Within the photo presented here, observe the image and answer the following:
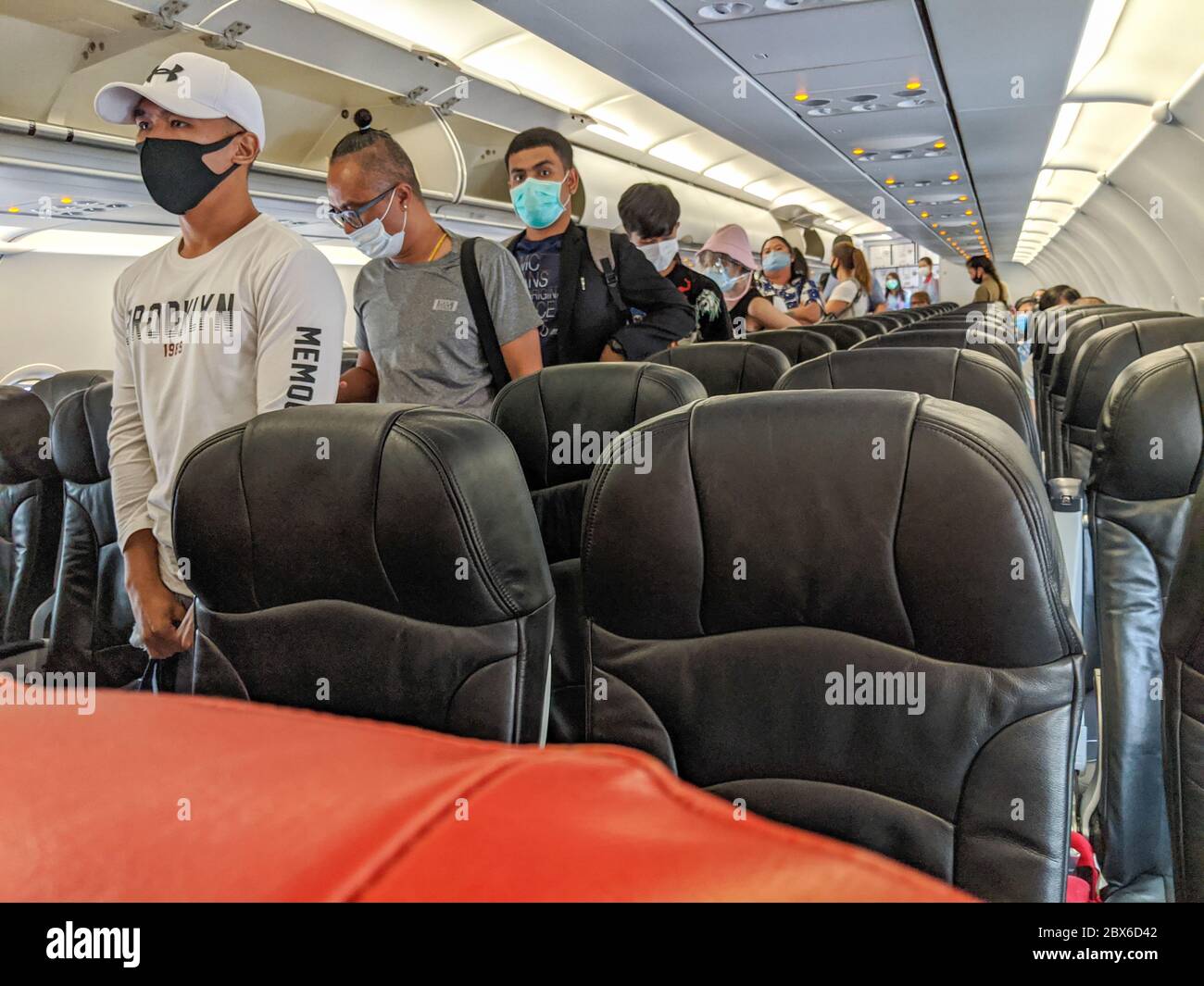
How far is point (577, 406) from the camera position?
2.45 metres

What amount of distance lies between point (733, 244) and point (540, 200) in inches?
105

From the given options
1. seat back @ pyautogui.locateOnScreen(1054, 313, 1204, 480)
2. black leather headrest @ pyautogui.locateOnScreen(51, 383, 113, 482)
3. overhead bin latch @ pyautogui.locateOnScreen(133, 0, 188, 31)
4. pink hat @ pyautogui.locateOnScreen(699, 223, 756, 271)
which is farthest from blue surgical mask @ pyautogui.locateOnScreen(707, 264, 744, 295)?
black leather headrest @ pyautogui.locateOnScreen(51, 383, 113, 482)

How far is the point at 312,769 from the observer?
46 cm

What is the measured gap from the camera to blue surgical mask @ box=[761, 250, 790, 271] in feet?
25.0

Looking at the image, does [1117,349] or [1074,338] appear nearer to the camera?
[1117,349]

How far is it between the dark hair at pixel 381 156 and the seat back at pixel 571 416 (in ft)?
2.66

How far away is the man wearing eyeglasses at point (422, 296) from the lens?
276cm

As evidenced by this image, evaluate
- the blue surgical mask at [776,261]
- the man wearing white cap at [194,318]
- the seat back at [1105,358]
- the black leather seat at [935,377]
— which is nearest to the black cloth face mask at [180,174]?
the man wearing white cap at [194,318]

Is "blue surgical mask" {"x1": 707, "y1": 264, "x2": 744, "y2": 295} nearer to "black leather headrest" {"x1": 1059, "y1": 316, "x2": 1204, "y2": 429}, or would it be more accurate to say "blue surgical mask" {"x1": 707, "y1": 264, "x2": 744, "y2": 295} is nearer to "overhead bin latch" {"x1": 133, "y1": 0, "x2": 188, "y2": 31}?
"black leather headrest" {"x1": 1059, "y1": 316, "x2": 1204, "y2": 429}

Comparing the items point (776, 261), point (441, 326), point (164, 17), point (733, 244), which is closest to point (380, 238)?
point (441, 326)

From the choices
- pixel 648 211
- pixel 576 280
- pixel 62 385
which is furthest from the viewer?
pixel 648 211

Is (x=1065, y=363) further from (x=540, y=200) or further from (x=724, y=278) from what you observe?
(x=540, y=200)
